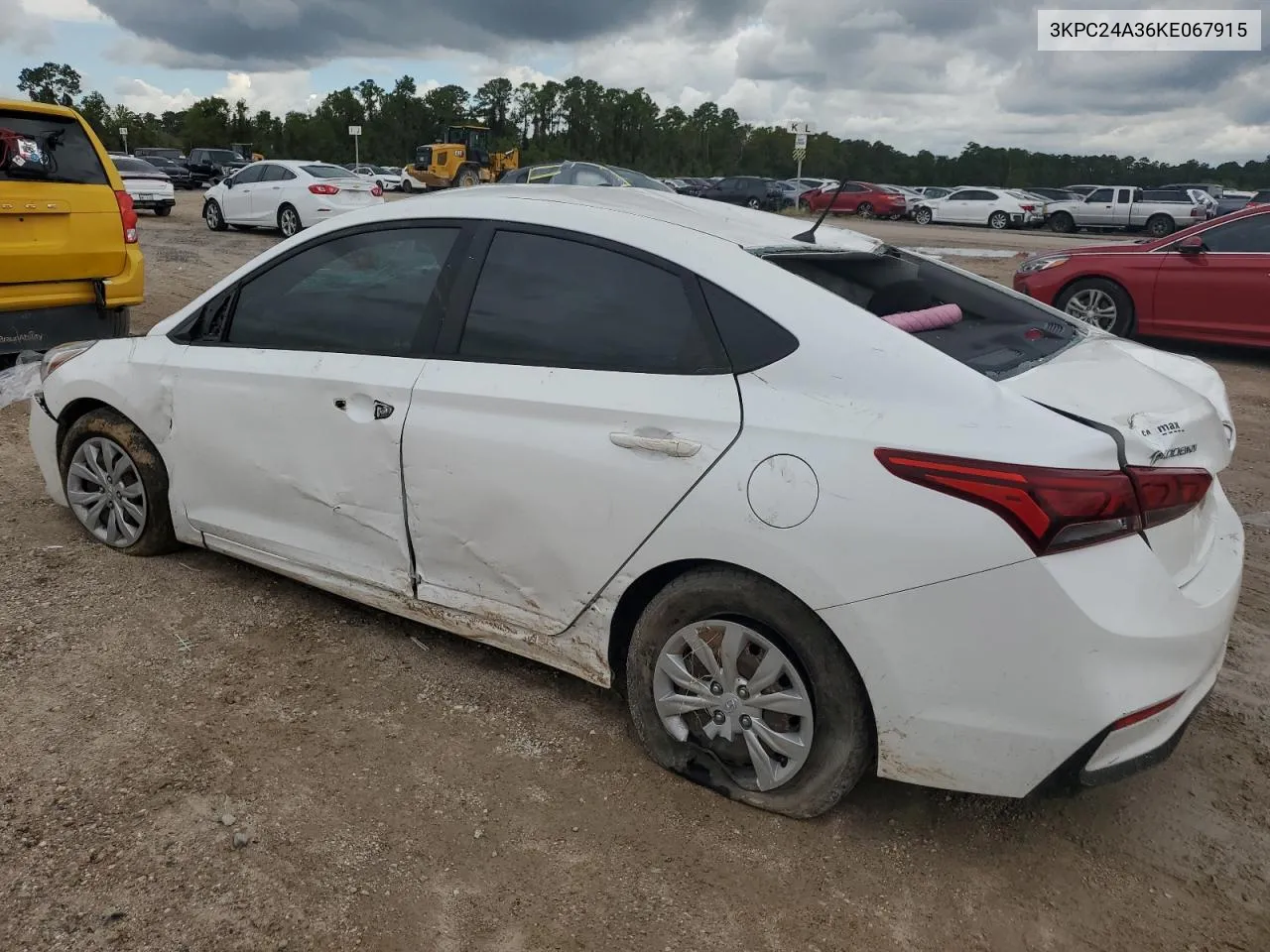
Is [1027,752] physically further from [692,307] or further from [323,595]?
[323,595]

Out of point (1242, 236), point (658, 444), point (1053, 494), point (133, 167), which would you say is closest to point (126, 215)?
point (658, 444)

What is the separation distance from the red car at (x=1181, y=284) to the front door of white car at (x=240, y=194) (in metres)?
14.7

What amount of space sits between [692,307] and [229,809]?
1865 millimetres

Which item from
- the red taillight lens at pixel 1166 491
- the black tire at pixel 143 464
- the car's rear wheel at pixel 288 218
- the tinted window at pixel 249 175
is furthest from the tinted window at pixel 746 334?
the tinted window at pixel 249 175

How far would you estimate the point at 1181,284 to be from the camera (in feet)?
29.3

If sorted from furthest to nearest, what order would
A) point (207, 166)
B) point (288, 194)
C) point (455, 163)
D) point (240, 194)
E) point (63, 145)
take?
point (455, 163) → point (207, 166) → point (240, 194) → point (288, 194) → point (63, 145)

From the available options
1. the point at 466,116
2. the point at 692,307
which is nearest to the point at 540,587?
the point at 692,307

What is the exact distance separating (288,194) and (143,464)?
1540 centimetres

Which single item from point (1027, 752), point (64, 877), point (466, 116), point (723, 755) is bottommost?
point (64, 877)

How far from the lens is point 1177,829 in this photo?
2.63 m

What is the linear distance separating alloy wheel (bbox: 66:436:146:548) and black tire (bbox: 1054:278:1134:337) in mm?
8174

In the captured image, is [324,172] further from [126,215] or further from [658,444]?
[658,444]

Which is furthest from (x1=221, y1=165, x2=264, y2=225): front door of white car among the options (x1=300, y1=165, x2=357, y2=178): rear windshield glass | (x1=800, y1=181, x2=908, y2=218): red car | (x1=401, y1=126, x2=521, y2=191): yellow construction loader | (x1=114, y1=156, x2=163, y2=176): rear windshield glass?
(x1=800, y1=181, x2=908, y2=218): red car

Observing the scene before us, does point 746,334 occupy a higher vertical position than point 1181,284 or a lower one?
higher
